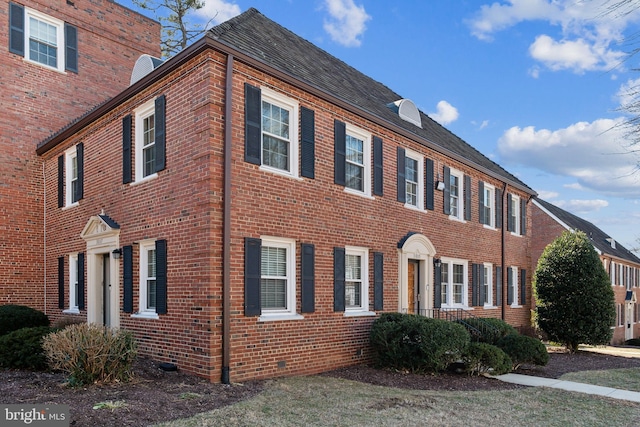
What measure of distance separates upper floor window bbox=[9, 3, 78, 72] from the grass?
1236cm

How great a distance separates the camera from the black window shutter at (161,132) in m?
10.3

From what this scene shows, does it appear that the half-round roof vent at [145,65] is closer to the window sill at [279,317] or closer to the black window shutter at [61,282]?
the black window shutter at [61,282]

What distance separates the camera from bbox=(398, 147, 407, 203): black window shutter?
13734mm

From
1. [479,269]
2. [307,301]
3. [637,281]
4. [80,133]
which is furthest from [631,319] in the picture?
[80,133]

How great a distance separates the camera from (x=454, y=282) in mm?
16312

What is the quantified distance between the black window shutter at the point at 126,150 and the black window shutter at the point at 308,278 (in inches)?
163

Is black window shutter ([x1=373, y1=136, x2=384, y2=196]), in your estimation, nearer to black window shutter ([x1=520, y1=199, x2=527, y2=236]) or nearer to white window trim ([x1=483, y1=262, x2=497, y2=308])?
white window trim ([x1=483, y1=262, x2=497, y2=308])

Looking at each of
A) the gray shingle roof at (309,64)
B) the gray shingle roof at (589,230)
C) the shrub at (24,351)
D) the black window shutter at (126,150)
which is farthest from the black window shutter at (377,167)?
the gray shingle roof at (589,230)

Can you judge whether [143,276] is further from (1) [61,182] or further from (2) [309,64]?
(2) [309,64]

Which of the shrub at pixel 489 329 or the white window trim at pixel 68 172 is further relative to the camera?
the white window trim at pixel 68 172

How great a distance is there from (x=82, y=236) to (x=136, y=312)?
3325 millimetres

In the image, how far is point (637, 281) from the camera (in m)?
42.5

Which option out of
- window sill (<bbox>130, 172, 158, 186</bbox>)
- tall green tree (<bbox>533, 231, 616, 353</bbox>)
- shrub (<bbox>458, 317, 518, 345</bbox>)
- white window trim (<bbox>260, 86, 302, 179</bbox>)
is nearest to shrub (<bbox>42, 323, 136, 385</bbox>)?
window sill (<bbox>130, 172, 158, 186</bbox>)

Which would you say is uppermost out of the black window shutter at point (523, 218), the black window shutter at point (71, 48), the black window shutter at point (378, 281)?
the black window shutter at point (71, 48)
